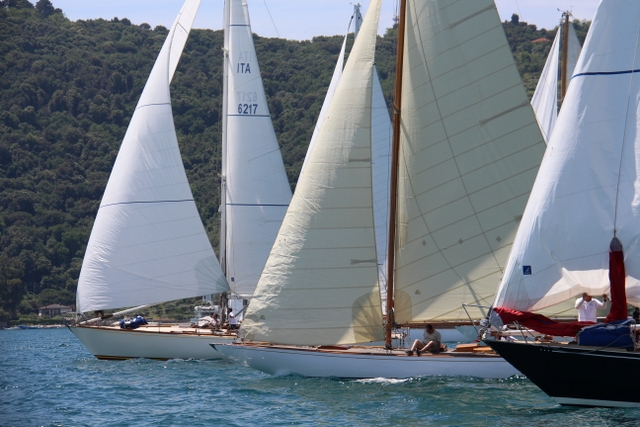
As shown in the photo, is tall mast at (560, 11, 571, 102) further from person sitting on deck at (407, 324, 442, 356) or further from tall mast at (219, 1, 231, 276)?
person sitting on deck at (407, 324, 442, 356)

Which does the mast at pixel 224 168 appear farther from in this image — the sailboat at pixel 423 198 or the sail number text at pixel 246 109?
the sailboat at pixel 423 198

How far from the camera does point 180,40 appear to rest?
26.3 meters

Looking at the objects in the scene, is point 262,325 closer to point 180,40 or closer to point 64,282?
point 180,40

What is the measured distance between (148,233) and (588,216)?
13.0 metres

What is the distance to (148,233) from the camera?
24.6 meters

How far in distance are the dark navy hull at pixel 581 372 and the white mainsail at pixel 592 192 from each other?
721 mm

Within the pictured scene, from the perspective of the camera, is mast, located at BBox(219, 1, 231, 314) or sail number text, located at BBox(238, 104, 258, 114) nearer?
mast, located at BBox(219, 1, 231, 314)

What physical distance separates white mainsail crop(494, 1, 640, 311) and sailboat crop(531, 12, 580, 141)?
13.0 metres

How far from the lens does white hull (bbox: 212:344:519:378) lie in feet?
58.4

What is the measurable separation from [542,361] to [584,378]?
64 centimetres

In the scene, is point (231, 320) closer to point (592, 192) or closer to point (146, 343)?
point (146, 343)

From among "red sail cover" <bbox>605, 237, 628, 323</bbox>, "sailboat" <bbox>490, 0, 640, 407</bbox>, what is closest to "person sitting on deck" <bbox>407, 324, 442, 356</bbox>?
"sailboat" <bbox>490, 0, 640, 407</bbox>

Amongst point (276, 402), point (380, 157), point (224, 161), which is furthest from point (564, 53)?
point (276, 402)

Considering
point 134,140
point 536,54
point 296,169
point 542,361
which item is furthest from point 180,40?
point 536,54
